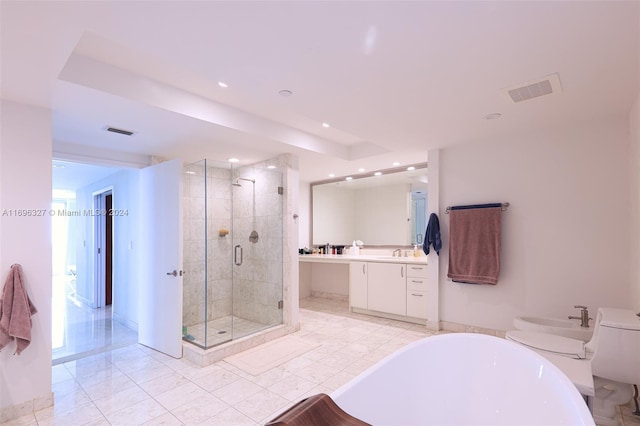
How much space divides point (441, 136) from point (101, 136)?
11.7 ft

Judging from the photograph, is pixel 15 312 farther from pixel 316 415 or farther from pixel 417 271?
pixel 417 271

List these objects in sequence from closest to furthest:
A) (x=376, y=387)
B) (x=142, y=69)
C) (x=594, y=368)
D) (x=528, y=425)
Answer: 1. (x=528, y=425)
2. (x=376, y=387)
3. (x=594, y=368)
4. (x=142, y=69)

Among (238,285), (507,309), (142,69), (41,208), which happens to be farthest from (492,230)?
(41,208)

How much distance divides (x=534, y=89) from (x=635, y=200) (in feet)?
→ 4.45

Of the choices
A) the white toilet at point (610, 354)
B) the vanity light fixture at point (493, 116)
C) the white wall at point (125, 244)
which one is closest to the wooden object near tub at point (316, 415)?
the white toilet at point (610, 354)

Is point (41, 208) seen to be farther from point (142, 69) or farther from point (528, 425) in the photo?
point (528, 425)

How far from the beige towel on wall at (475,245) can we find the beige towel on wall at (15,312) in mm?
4028

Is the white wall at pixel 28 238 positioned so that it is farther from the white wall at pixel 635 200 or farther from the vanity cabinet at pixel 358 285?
the white wall at pixel 635 200

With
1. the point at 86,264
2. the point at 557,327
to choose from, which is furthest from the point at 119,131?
the point at 557,327

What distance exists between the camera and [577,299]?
3088 millimetres

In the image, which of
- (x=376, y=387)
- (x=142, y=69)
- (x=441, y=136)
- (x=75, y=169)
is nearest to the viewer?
(x=376, y=387)

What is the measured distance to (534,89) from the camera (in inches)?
91.7

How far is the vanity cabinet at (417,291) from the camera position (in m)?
4.16

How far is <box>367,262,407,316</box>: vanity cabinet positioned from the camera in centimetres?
434
